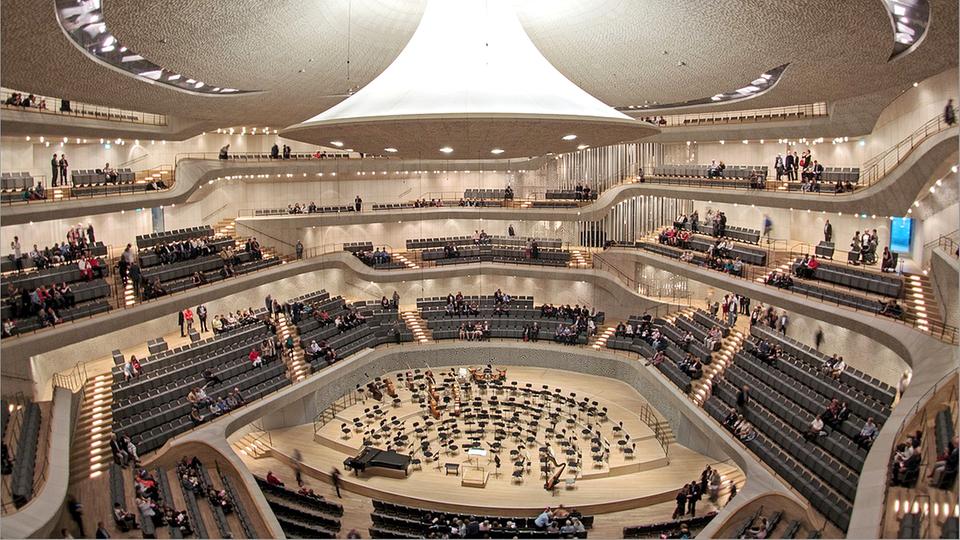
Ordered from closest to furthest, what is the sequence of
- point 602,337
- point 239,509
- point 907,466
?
point 907,466 < point 239,509 < point 602,337

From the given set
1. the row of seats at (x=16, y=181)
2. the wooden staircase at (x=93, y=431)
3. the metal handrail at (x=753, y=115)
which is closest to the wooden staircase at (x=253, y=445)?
the wooden staircase at (x=93, y=431)

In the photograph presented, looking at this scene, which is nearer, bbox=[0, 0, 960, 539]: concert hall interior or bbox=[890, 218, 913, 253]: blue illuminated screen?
bbox=[0, 0, 960, 539]: concert hall interior

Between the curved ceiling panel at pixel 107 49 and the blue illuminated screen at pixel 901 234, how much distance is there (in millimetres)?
21363

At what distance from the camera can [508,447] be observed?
20.4m

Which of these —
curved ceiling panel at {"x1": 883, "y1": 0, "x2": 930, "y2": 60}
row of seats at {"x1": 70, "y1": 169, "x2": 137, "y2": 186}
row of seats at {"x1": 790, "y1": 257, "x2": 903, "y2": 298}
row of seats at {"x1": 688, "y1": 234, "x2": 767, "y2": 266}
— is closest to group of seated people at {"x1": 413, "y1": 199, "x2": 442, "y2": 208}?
row of seats at {"x1": 688, "y1": 234, "x2": 767, "y2": 266}

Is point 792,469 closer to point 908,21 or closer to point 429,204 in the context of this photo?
point 908,21

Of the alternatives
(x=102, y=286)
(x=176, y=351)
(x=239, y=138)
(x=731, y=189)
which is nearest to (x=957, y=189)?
(x=731, y=189)

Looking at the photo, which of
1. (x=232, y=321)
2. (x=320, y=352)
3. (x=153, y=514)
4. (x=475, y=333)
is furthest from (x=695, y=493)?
(x=232, y=321)

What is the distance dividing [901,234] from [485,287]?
57.4 feet

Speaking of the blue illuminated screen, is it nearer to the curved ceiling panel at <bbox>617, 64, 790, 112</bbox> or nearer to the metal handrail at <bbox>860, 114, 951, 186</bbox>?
the metal handrail at <bbox>860, 114, 951, 186</bbox>

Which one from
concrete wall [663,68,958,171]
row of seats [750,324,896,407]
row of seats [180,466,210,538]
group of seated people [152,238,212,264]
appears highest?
concrete wall [663,68,958,171]

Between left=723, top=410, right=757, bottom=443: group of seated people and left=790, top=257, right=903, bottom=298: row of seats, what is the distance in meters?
5.19

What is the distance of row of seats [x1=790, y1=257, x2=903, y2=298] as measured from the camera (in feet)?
61.2

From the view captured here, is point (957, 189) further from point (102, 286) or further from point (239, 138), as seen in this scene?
point (239, 138)
